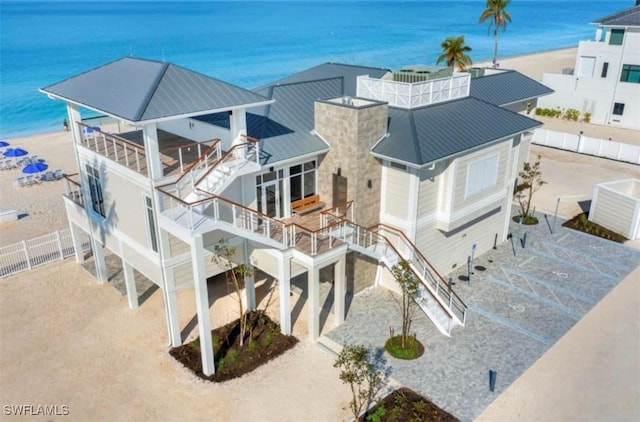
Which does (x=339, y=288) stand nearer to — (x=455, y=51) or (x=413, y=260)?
(x=413, y=260)

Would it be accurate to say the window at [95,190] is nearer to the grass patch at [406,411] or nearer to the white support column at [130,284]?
the white support column at [130,284]

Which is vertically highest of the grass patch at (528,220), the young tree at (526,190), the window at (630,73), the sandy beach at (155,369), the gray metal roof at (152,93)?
the gray metal roof at (152,93)

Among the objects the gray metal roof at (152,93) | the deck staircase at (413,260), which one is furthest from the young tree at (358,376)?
the gray metal roof at (152,93)

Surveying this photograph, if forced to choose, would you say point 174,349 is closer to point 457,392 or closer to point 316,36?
point 457,392

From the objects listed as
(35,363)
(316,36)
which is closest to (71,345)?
(35,363)

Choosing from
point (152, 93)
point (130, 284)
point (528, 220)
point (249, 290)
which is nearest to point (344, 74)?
point (249, 290)

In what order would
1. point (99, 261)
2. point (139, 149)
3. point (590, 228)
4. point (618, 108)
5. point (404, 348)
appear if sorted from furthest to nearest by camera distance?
point (618, 108) → point (590, 228) → point (99, 261) → point (404, 348) → point (139, 149)
